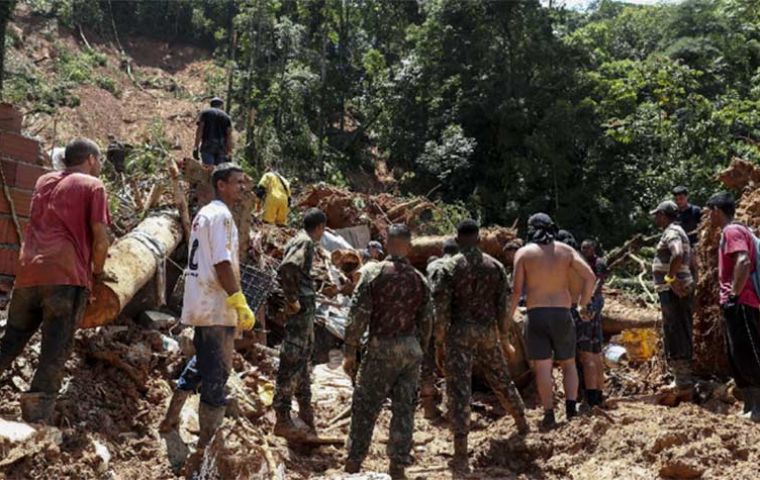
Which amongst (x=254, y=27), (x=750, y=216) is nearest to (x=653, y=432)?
(x=750, y=216)

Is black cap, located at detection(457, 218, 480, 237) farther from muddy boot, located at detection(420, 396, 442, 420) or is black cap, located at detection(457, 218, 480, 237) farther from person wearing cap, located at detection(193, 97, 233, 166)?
person wearing cap, located at detection(193, 97, 233, 166)

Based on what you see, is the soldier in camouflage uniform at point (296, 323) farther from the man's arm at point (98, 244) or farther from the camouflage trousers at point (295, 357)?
the man's arm at point (98, 244)

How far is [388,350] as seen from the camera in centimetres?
561

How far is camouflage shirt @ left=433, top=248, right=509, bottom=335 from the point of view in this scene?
6422 mm

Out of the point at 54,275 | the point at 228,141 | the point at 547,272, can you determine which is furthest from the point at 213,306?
the point at 228,141

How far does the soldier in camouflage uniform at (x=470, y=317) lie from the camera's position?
6.41 m

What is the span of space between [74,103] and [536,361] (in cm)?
2653

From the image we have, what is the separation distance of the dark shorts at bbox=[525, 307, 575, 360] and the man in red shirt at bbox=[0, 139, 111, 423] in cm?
359

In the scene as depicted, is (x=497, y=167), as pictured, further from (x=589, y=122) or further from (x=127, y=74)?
(x=127, y=74)

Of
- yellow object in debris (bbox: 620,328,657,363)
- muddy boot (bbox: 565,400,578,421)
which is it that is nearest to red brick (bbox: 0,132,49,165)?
muddy boot (bbox: 565,400,578,421)

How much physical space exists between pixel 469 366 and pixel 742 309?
86.7 inches

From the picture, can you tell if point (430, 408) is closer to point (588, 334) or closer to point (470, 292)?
point (588, 334)

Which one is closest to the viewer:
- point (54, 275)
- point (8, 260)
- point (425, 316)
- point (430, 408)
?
point (54, 275)

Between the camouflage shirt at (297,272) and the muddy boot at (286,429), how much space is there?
2.89 feet
